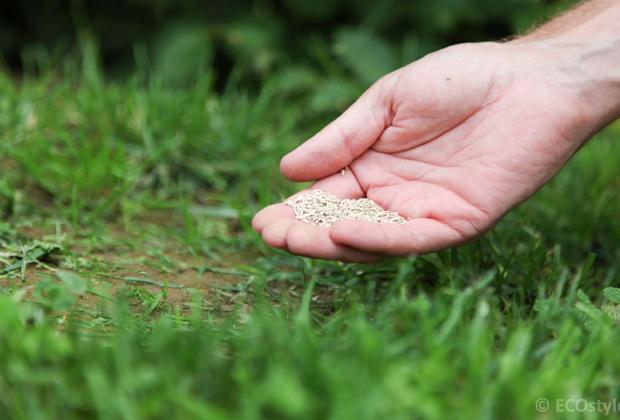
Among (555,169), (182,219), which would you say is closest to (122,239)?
(182,219)

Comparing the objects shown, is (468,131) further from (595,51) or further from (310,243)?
(310,243)

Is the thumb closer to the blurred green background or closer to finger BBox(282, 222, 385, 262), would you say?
finger BBox(282, 222, 385, 262)

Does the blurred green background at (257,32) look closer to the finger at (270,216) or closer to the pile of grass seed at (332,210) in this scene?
the pile of grass seed at (332,210)

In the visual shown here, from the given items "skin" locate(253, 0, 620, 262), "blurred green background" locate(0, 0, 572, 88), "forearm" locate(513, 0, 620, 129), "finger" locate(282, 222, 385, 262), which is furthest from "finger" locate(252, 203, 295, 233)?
"blurred green background" locate(0, 0, 572, 88)

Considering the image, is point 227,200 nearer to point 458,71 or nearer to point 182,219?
point 182,219

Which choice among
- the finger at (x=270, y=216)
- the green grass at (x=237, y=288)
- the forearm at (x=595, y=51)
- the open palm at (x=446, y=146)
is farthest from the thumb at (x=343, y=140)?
the forearm at (x=595, y=51)

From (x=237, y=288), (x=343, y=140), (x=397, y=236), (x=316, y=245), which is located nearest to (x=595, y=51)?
(x=343, y=140)
